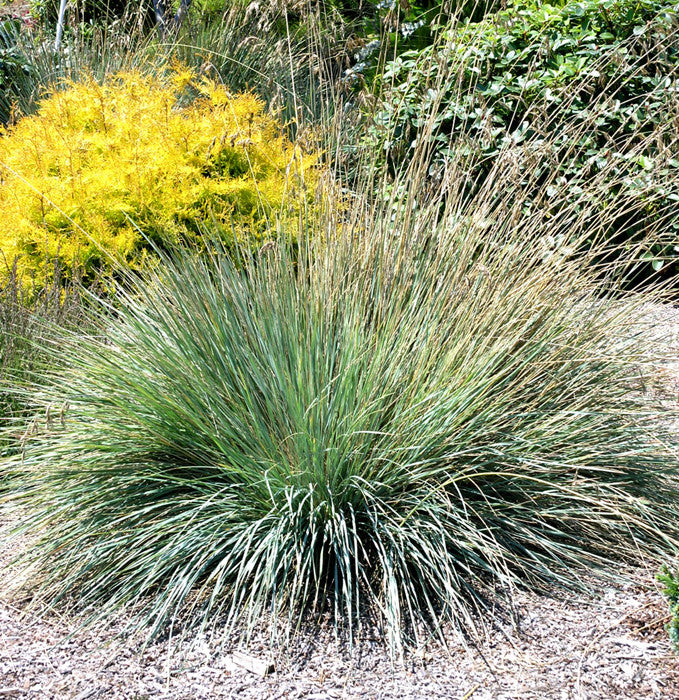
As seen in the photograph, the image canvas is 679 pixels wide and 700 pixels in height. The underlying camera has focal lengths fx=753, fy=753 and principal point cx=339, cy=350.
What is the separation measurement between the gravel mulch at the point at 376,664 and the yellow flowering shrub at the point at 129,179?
251 cm

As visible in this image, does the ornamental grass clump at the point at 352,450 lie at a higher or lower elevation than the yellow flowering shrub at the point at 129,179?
lower

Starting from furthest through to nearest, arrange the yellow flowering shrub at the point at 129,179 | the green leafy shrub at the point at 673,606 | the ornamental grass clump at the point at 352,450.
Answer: the yellow flowering shrub at the point at 129,179 < the ornamental grass clump at the point at 352,450 < the green leafy shrub at the point at 673,606

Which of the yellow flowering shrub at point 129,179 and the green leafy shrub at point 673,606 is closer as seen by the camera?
the green leafy shrub at point 673,606

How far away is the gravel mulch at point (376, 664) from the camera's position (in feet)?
7.25

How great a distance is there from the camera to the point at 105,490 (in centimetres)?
281

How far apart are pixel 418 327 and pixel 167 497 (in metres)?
1.20

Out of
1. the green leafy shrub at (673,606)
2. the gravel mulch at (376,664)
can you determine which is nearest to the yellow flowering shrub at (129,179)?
the gravel mulch at (376,664)

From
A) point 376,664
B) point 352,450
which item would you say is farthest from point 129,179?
point 376,664

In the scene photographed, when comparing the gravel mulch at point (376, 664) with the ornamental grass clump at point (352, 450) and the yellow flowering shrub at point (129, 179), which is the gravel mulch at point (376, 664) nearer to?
the ornamental grass clump at point (352, 450)

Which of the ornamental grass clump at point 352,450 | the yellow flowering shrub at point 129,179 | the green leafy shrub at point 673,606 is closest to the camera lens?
the green leafy shrub at point 673,606

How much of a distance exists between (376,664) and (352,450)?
0.69 meters

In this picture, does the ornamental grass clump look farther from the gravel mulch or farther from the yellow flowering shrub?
the yellow flowering shrub

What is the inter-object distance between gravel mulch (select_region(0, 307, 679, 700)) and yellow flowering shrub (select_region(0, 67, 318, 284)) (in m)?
2.51

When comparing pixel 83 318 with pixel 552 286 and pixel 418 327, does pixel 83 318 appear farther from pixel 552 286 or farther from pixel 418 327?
pixel 552 286
